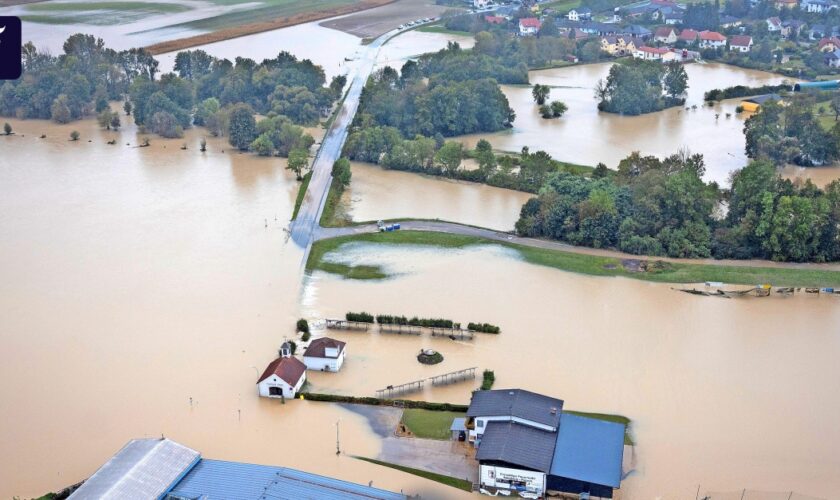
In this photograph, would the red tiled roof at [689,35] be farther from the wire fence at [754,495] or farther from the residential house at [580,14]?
the wire fence at [754,495]

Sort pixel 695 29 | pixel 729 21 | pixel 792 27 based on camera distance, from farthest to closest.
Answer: pixel 729 21 < pixel 695 29 < pixel 792 27

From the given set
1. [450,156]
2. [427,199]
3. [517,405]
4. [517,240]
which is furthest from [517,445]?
[450,156]

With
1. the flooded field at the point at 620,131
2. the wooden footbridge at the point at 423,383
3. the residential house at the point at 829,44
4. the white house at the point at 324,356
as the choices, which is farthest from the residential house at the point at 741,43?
the white house at the point at 324,356

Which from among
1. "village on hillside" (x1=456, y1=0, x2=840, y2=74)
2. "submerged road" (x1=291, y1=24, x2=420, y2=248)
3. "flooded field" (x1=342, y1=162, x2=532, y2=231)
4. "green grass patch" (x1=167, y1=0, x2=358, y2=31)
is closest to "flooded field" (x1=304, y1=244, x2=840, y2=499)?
"submerged road" (x1=291, y1=24, x2=420, y2=248)

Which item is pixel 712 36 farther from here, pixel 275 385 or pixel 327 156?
pixel 275 385

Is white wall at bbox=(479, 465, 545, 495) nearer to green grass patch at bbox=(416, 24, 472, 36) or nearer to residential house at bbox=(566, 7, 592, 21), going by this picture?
green grass patch at bbox=(416, 24, 472, 36)

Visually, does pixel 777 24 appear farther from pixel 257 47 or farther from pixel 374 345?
pixel 374 345

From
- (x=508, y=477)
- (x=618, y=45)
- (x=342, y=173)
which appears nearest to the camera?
(x=508, y=477)
